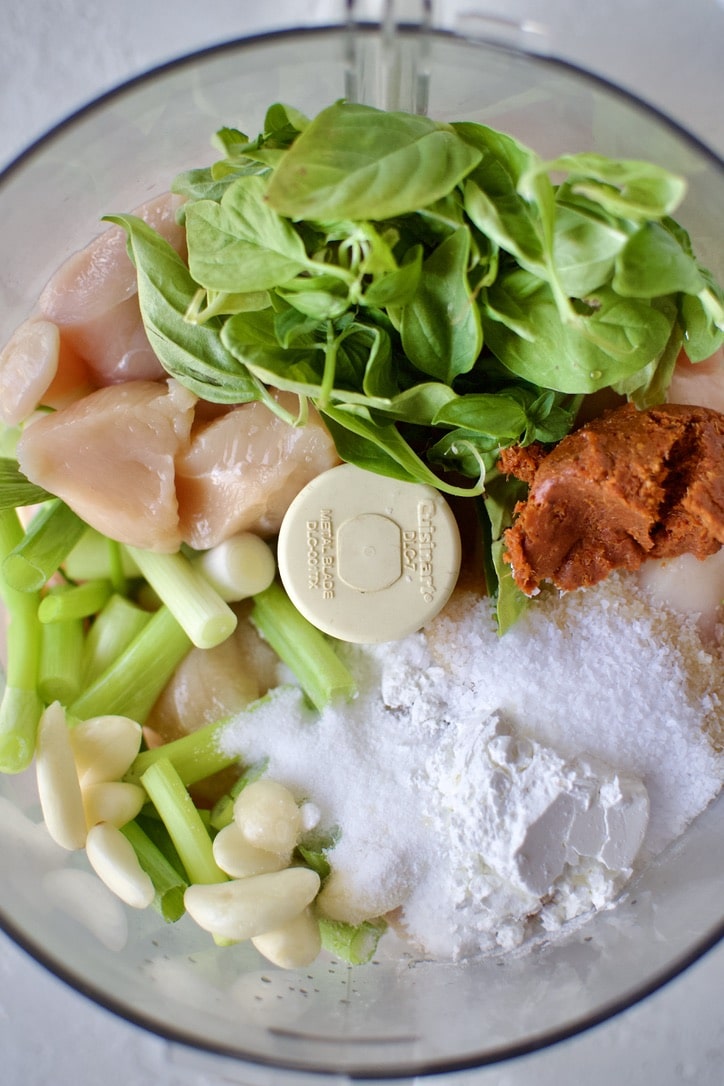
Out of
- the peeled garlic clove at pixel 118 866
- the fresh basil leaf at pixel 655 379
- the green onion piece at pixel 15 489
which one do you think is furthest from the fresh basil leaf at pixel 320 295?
the peeled garlic clove at pixel 118 866

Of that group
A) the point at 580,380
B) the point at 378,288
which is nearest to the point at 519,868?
the point at 580,380

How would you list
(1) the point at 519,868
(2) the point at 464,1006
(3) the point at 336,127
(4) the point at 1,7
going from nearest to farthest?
(3) the point at 336,127, (1) the point at 519,868, (2) the point at 464,1006, (4) the point at 1,7

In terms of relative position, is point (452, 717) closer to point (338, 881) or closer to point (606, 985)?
point (338, 881)

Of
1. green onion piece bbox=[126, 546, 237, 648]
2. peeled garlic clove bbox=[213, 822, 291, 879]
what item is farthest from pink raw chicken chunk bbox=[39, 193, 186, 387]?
peeled garlic clove bbox=[213, 822, 291, 879]

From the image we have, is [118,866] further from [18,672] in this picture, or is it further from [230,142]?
[230,142]

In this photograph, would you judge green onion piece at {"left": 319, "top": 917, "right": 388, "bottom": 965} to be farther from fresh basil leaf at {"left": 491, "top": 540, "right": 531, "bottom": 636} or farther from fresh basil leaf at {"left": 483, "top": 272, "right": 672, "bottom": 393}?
fresh basil leaf at {"left": 483, "top": 272, "right": 672, "bottom": 393}

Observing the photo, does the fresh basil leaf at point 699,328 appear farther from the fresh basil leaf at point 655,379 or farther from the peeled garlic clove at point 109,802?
the peeled garlic clove at point 109,802
